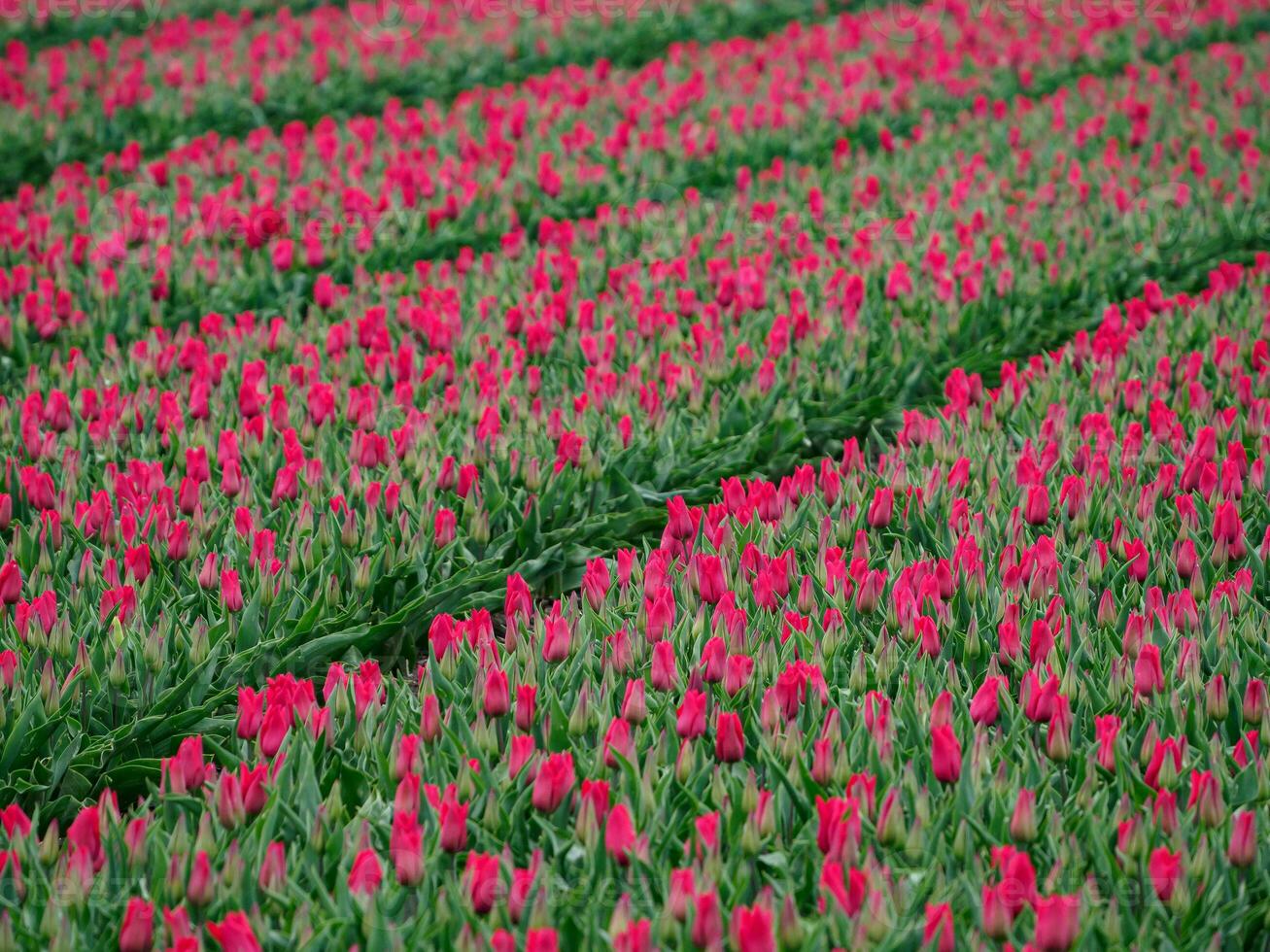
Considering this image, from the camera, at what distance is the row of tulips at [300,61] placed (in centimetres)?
804

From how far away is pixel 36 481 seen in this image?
3.34 meters

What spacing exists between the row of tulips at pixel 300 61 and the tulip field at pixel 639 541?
529 mm

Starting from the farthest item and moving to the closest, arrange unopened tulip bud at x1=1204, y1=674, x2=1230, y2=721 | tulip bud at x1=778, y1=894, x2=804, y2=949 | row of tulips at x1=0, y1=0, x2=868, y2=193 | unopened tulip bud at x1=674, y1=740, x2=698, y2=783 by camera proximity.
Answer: row of tulips at x1=0, y1=0, x2=868, y2=193, unopened tulip bud at x1=1204, y1=674, x2=1230, y2=721, unopened tulip bud at x1=674, y1=740, x2=698, y2=783, tulip bud at x1=778, y1=894, x2=804, y2=949

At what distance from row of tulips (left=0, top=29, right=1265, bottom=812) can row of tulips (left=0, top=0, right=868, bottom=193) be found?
3.27 m

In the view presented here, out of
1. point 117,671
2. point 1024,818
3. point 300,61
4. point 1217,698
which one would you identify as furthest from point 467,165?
point 1024,818

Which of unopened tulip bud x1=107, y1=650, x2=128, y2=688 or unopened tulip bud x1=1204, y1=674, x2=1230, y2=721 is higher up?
unopened tulip bud x1=107, y1=650, x2=128, y2=688

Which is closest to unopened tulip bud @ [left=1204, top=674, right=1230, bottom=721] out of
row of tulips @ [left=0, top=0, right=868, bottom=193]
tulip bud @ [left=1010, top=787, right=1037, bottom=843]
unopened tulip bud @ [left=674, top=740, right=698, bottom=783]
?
tulip bud @ [left=1010, top=787, right=1037, bottom=843]

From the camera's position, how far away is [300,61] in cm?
943

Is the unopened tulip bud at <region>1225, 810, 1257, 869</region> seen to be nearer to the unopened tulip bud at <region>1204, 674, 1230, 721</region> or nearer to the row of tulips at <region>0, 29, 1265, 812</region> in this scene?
the unopened tulip bud at <region>1204, 674, 1230, 721</region>

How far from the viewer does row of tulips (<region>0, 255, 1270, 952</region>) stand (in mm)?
1925

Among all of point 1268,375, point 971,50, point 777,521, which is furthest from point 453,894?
point 971,50

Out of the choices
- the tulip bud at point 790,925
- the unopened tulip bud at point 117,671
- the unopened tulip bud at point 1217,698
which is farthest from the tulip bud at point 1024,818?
the unopened tulip bud at point 117,671

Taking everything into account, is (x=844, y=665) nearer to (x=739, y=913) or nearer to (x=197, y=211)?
(x=739, y=913)

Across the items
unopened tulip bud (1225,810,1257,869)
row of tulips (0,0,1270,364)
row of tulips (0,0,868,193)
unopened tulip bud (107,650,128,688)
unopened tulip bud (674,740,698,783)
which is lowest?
unopened tulip bud (1225,810,1257,869)
